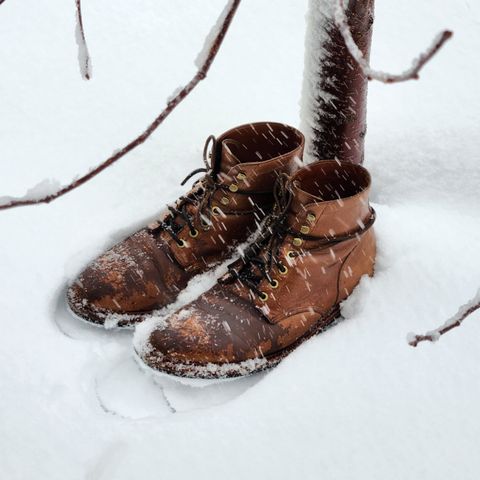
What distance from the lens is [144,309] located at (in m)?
1.51

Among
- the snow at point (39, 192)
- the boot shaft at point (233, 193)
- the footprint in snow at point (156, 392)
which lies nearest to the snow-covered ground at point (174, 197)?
the footprint in snow at point (156, 392)

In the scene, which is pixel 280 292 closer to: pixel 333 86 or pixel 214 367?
pixel 214 367

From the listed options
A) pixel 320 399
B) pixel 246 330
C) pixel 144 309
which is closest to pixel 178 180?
pixel 144 309

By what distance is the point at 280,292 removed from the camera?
138 centimetres

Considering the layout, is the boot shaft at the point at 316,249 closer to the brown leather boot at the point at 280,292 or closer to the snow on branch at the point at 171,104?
the brown leather boot at the point at 280,292

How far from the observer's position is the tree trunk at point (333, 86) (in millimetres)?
1560

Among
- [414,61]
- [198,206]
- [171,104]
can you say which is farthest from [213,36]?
[198,206]

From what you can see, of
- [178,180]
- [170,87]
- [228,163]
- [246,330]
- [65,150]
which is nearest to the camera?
[246,330]

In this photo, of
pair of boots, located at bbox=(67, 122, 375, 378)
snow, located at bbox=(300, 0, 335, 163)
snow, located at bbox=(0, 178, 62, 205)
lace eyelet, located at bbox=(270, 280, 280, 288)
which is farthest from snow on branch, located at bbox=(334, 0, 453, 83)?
snow, located at bbox=(300, 0, 335, 163)

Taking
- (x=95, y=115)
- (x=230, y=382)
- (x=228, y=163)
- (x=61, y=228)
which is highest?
(x=228, y=163)

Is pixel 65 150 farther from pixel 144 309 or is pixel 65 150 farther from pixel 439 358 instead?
pixel 439 358

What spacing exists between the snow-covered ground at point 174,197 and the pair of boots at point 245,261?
0.07 m

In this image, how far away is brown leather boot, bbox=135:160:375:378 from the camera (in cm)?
134

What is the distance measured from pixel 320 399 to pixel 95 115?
144 cm
